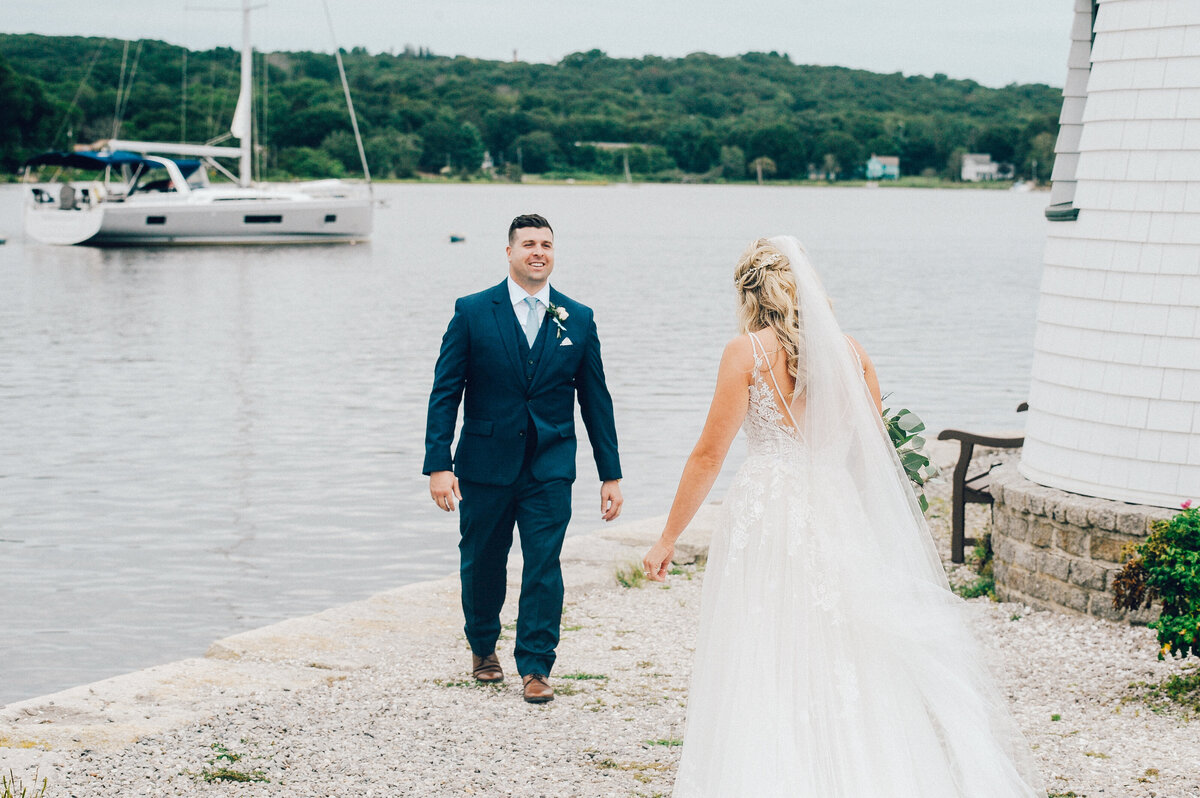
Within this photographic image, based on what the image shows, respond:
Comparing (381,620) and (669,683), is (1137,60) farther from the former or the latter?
(381,620)

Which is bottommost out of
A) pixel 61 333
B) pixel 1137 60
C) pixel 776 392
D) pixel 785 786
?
pixel 61 333

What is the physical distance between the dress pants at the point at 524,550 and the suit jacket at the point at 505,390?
9 centimetres

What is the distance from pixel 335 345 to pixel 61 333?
625 centimetres

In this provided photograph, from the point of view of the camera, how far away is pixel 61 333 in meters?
28.8

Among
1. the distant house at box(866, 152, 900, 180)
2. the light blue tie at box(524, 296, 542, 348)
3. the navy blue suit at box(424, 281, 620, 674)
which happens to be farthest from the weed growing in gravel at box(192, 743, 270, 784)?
the distant house at box(866, 152, 900, 180)

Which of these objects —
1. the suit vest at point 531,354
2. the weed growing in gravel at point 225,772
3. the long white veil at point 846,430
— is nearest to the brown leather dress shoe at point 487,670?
the suit vest at point 531,354

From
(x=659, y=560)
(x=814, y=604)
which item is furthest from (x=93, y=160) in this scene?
(x=814, y=604)

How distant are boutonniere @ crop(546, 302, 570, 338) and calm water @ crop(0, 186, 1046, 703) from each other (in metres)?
4.16

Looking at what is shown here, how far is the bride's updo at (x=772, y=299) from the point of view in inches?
Result: 169

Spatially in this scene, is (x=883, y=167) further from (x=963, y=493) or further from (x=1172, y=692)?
(x=1172, y=692)

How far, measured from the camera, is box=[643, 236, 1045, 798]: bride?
13.6 feet

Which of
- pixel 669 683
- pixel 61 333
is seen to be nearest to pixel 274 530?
pixel 669 683

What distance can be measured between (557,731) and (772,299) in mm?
2255

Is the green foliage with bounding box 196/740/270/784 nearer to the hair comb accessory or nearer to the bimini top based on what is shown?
the hair comb accessory
